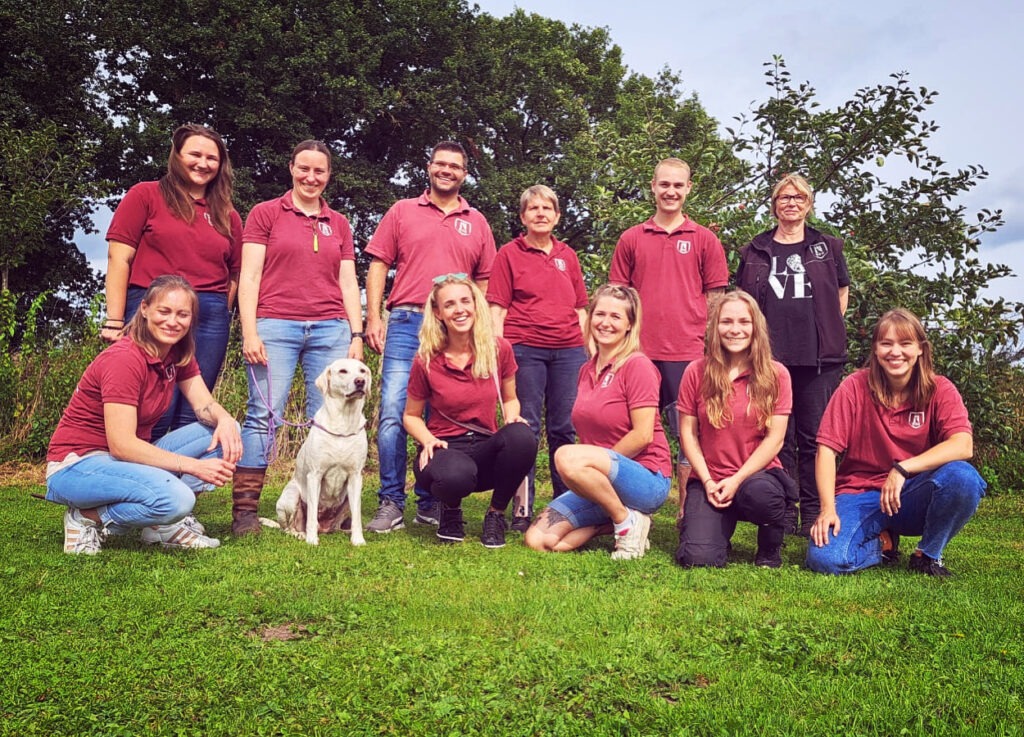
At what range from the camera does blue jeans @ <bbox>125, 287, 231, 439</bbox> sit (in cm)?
478

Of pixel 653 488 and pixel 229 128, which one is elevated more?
pixel 229 128

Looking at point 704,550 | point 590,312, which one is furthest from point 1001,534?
point 590,312

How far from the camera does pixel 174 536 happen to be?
4.46m

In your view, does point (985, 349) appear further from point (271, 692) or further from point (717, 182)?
point (271, 692)

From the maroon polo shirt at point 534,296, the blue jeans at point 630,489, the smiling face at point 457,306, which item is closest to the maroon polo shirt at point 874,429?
the blue jeans at point 630,489

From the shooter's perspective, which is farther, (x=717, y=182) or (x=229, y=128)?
(x=229, y=128)

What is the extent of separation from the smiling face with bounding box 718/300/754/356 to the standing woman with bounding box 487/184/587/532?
1200mm

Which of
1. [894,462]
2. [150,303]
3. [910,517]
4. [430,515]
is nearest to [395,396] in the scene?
[430,515]

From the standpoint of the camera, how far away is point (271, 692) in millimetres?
2520

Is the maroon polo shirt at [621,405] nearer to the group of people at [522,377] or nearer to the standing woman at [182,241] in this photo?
the group of people at [522,377]

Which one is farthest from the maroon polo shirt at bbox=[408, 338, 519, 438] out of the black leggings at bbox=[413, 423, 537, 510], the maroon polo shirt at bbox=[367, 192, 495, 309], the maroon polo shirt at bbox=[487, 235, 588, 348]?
the maroon polo shirt at bbox=[367, 192, 495, 309]

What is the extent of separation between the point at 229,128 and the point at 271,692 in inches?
798

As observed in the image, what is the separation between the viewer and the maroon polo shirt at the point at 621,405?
14.8 feet

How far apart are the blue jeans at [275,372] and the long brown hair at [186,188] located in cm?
68
